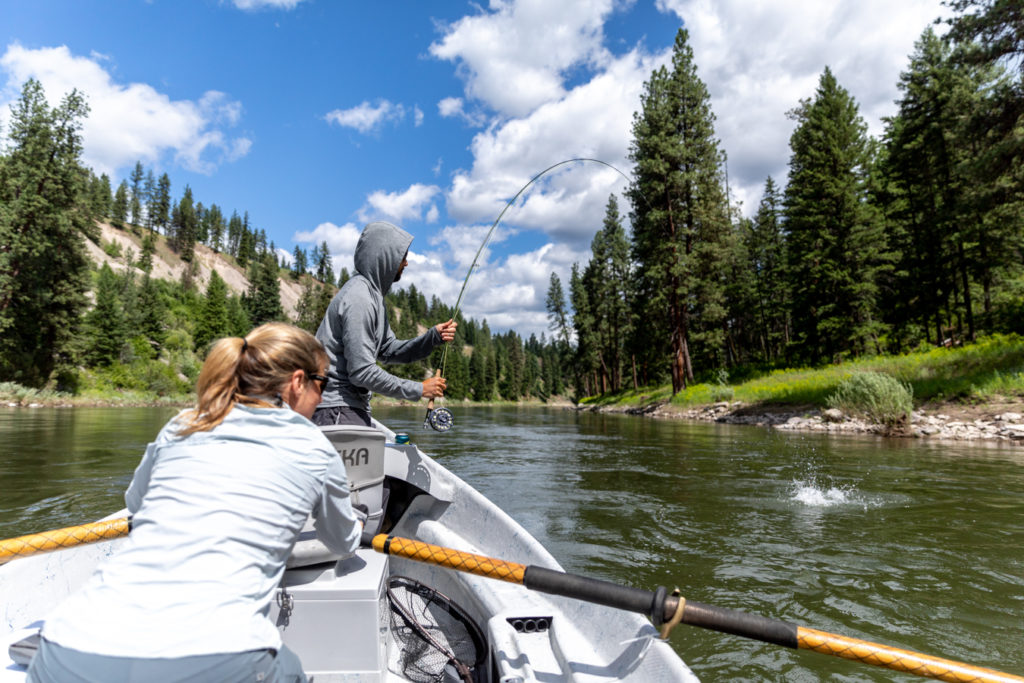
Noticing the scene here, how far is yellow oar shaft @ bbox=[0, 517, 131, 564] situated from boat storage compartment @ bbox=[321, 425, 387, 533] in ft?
3.22

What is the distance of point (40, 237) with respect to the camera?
31266 mm

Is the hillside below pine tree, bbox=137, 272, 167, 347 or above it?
above

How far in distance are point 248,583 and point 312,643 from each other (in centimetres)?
91

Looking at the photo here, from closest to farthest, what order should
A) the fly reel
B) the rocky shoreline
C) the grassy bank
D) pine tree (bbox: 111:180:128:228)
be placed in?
1. the fly reel
2. the rocky shoreline
3. the grassy bank
4. pine tree (bbox: 111:180:128:228)

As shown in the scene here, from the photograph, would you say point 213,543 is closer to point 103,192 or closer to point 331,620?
point 331,620

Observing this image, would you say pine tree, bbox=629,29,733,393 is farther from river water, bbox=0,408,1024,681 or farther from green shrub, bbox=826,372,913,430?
river water, bbox=0,408,1024,681

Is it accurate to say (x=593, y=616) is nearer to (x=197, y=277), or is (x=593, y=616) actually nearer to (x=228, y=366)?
(x=228, y=366)

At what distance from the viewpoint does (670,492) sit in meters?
7.45

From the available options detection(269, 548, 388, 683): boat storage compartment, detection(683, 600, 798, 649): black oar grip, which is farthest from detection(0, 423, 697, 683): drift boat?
detection(683, 600, 798, 649): black oar grip

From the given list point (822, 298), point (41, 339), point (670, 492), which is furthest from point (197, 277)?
point (670, 492)

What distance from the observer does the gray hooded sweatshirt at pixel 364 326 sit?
2943 millimetres

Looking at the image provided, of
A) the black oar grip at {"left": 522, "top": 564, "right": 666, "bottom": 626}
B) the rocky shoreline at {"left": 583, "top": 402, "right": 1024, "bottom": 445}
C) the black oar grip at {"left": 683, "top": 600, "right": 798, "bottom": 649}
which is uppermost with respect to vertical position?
the black oar grip at {"left": 522, "top": 564, "right": 666, "bottom": 626}

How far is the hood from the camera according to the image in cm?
327

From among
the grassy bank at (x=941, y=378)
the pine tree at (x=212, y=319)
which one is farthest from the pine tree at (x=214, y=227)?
the grassy bank at (x=941, y=378)
